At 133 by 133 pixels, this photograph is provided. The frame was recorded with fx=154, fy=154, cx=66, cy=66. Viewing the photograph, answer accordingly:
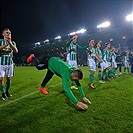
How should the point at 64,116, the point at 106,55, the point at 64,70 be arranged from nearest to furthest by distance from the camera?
the point at 64,116 → the point at 64,70 → the point at 106,55

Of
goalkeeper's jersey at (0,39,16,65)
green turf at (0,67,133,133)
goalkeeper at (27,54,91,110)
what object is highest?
goalkeeper's jersey at (0,39,16,65)

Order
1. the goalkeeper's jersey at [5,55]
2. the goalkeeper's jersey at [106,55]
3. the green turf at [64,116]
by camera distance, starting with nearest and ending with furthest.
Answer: the green turf at [64,116] < the goalkeeper's jersey at [5,55] < the goalkeeper's jersey at [106,55]

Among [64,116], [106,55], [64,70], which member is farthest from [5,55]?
[106,55]

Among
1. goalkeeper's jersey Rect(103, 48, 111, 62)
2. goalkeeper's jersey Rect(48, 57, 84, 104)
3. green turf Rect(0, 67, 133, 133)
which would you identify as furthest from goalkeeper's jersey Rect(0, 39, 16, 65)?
goalkeeper's jersey Rect(103, 48, 111, 62)

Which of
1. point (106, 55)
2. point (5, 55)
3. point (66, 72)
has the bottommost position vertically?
point (66, 72)

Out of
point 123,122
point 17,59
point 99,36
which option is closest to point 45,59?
point 123,122

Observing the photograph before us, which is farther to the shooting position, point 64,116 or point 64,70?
point 64,70

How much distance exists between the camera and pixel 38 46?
5444 centimetres

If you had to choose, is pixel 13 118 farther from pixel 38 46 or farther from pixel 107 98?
pixel 38 46

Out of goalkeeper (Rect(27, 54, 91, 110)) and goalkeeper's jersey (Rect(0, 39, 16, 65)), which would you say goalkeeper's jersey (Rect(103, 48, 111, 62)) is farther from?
goalkeeper's jersey (Rect(0, 39, 16, 65))

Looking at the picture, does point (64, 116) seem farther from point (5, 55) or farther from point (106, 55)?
point (106, 55)

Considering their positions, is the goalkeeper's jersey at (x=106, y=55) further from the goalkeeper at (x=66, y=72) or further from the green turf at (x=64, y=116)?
the goalkeeper at (x=66, y=72)

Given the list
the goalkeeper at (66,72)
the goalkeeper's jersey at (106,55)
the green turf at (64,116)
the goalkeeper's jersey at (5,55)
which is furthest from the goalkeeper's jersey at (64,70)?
the goalkeeper's jersey at (106,55)

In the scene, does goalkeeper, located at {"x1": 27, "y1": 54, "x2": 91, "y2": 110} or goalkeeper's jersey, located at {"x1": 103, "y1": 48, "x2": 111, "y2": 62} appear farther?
goalkeeper's jersey, located at {"x1": 103, "y1": 48, "x2": 111, "y2": 62}
